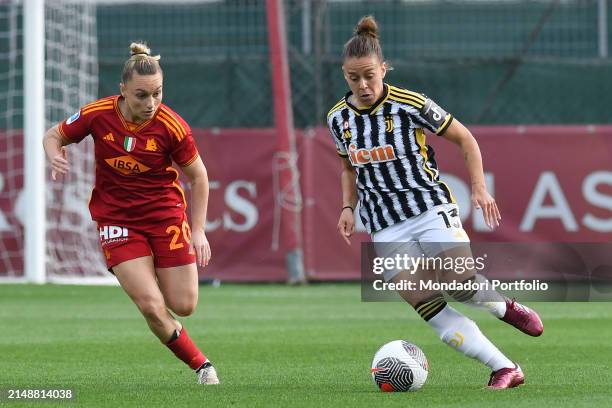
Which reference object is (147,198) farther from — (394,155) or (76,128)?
(394,155)

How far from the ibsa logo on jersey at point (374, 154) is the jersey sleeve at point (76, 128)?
1.51 metres

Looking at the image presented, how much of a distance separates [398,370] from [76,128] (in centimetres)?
224

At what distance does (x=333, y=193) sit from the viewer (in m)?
17.2

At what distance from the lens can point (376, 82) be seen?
23.2ft

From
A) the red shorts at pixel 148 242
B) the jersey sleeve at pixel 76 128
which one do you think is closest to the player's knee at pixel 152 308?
the red shorts at pixel 148 242

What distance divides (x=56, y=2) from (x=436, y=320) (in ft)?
36.6

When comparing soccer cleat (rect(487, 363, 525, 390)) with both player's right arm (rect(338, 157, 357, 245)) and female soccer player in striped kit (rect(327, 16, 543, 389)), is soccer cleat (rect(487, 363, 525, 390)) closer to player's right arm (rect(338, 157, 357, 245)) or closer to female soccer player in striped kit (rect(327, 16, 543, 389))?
female soccer player in striped kit (rect(327, 16, 543, 389))

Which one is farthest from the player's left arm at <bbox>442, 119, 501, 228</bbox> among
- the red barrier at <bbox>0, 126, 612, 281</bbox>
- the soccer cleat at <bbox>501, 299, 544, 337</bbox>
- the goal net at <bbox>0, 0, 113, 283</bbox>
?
the goal net at <bbox>0, 0, 113, 283</bbox>

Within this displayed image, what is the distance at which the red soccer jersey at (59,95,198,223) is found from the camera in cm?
738

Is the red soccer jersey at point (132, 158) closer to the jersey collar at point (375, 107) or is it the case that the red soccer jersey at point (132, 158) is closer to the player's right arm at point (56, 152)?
the player's right arm at point (56, 152)

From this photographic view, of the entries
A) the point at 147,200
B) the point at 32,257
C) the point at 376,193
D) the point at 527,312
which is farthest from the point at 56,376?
the point at 32,257

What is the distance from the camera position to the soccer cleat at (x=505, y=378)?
22.8ft

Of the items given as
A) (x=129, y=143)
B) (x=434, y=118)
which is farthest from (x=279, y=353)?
(x=434, y=118)

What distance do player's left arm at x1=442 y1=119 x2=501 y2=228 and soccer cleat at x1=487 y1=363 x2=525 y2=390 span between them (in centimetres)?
77
